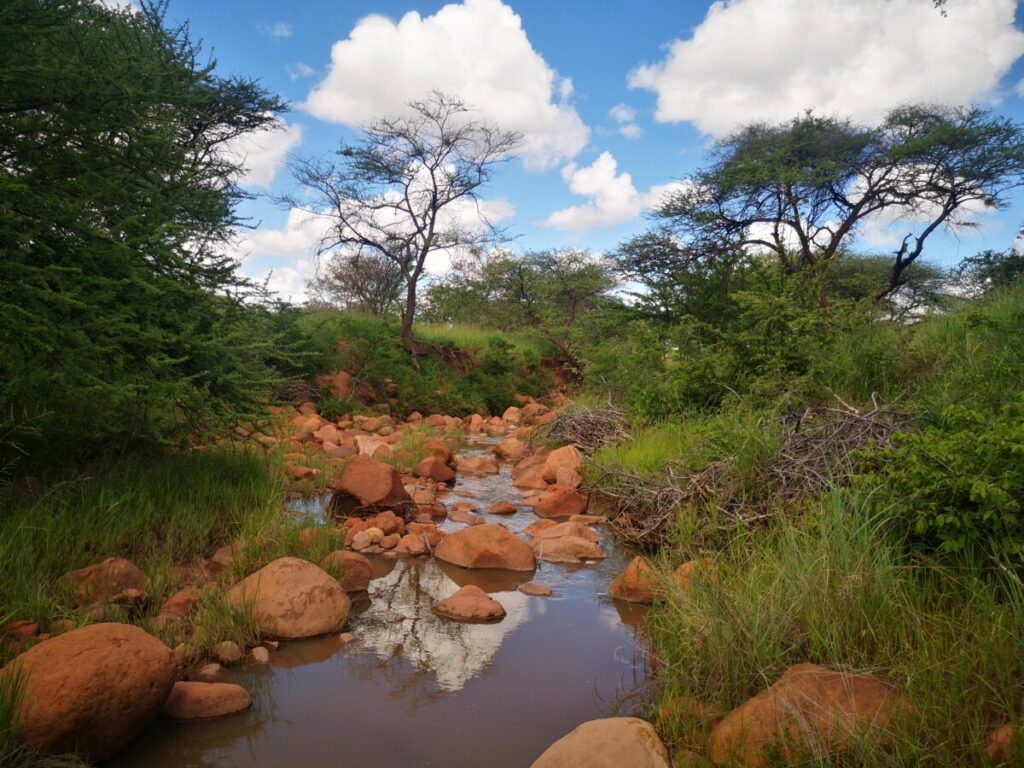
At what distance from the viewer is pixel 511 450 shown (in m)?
10.8

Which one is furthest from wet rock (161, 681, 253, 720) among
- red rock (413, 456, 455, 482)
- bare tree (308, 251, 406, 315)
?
bare tree (308, 251, 406, 315)

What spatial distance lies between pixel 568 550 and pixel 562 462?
2532 millimetres

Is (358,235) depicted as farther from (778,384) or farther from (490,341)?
(778,384)

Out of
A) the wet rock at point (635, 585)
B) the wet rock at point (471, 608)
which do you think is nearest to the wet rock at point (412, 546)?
the wet rock at point (471, 608)

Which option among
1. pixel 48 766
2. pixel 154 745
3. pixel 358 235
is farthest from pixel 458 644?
pixel 358 235

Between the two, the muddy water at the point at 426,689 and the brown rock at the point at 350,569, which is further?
the brown rock at the point at 350,569

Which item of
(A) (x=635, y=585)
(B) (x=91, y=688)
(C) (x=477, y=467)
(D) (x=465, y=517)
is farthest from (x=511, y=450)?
(B) (x=91, y=688)

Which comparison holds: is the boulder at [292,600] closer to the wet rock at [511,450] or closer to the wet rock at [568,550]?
the wet rock at [568,550]

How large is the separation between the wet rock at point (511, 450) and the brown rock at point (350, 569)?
5.63 m

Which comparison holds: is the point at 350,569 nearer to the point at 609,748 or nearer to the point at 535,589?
the point at 535,589

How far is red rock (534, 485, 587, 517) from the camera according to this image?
7.21 meters

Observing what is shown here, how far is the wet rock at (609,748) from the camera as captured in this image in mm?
2830

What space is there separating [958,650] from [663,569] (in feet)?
6.07

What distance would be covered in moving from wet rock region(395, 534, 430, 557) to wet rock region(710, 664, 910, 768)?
3.32 meters
